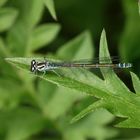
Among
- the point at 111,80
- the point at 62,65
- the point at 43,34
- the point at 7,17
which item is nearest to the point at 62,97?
the point at 43,34

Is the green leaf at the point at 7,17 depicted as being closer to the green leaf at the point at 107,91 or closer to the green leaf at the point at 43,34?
the green leaf at the point at 43,34

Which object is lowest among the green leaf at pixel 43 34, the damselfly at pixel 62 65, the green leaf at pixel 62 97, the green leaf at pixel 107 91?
the green leaf at pixel 107 91

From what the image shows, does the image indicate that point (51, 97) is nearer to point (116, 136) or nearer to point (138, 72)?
point (116, 136)

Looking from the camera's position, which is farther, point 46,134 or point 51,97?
point 46,134

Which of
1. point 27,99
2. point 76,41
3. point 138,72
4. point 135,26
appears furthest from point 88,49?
point 135,26

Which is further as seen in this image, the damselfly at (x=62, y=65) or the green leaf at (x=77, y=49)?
the green leaf at (x=77, y=49)

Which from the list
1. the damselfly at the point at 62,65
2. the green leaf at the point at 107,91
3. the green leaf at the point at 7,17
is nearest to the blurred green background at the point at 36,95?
the green leaf at the point at 7,17

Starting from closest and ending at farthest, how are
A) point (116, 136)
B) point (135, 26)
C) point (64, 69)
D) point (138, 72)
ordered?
point (64, 69), point (116, 136), point (138, 72), point (135, 26)
